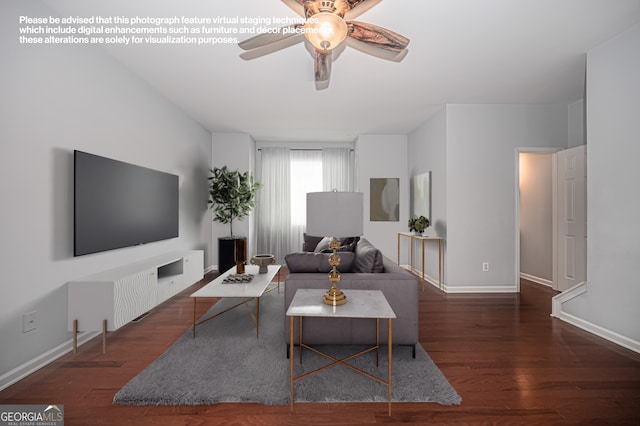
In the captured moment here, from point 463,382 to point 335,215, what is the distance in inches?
55.3

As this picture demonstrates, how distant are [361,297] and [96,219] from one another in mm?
2325

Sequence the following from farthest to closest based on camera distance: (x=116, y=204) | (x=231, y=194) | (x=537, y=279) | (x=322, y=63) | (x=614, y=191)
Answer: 1. (x=231, y=194)
2. (x=537, y=279)
3. (x=116, y=204)
4. (x=614, y=191)
5. (x=322, y=63)

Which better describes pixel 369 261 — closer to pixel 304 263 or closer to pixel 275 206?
pixel 304 263

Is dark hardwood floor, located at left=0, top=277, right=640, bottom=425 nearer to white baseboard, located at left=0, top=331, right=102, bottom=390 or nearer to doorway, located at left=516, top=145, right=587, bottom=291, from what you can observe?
white baseboard, located at left=0, top=331, right=102, bottom=390

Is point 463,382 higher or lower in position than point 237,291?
lower

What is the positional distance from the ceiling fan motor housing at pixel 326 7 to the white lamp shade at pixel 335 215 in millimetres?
1076

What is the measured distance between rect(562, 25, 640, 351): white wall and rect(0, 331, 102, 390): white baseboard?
4.56m

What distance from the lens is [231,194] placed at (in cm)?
489

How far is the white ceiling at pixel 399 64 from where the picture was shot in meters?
2.15

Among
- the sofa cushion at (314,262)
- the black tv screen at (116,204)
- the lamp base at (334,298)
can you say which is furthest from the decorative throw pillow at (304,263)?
the black tv screen at (116,204)

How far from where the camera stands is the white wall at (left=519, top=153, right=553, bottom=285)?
174 inches

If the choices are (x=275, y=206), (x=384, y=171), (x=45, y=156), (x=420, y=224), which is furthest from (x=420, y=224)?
(x=45, y=156)

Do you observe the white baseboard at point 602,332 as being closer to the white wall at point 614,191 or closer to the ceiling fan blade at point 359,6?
the white wall at point 614,191

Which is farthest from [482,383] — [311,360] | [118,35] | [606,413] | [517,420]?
[118,35]
